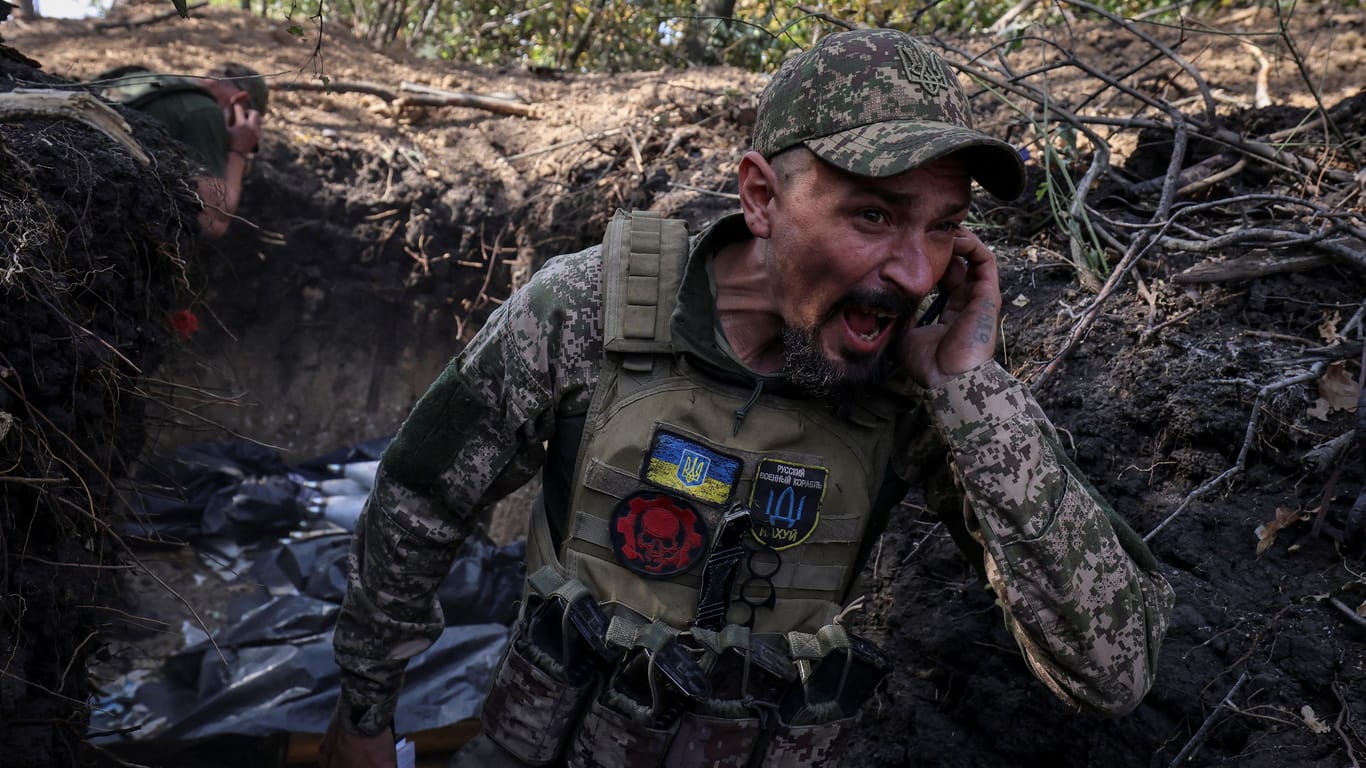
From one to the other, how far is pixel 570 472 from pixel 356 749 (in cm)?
83

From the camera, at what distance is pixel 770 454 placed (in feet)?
6.46

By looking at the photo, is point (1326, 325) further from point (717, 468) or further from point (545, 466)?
point (545, 466)

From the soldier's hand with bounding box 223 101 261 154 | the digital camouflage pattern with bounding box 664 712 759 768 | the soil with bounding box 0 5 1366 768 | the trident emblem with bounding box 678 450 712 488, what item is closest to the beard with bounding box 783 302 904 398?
the trident emblem with bounding box 678 450 712 488

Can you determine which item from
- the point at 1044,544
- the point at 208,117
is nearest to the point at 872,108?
the point at 1044,544

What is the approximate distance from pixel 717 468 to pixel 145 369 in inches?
89.8

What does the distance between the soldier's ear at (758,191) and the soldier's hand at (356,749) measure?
1375mm

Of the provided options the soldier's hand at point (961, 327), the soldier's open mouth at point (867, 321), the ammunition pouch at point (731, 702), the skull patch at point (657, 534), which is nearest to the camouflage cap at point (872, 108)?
the soldier's hand at point (961, 327)

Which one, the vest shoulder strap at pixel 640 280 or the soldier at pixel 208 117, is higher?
the vest shoulder strap at pixel 640 280

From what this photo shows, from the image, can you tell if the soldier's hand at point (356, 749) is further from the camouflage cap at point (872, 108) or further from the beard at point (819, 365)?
the camouflage cap at point (872, 108)

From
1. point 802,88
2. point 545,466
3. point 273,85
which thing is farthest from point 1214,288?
point 273,85

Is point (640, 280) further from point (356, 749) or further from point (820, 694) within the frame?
point (356, 749)

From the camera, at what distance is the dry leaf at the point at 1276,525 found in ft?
7.41

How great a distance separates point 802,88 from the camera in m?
1.91

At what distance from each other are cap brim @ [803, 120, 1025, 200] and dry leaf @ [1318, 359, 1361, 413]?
1.05 metres
